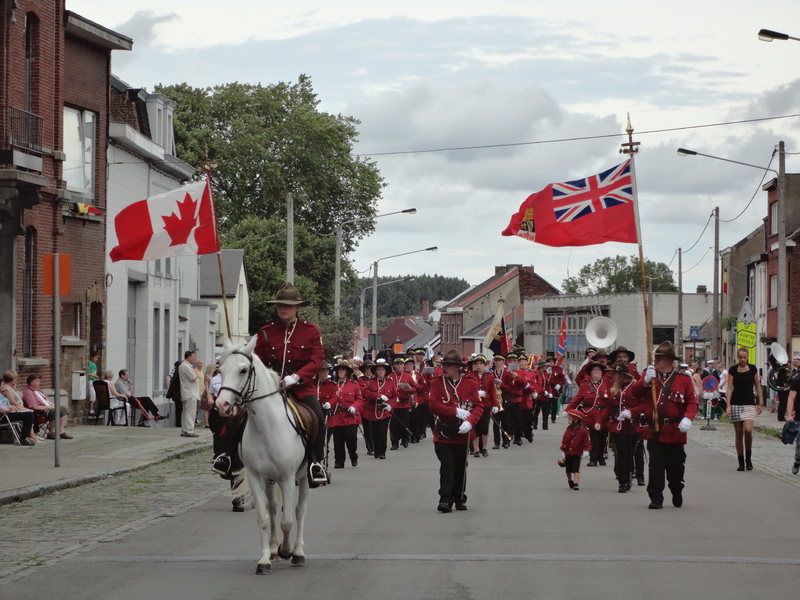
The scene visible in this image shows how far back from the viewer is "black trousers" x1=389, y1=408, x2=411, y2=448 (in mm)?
24688

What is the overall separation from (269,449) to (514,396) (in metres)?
16.1

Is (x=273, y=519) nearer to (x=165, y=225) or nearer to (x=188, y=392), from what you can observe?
(x=165, y=225)

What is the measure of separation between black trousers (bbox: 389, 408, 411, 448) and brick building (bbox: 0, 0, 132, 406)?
23.3 ft

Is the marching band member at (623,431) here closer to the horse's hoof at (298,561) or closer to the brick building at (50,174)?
the horse's hoof at (298,561)

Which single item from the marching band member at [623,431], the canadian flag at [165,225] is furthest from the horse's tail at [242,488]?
the canadian flag at [165,225]

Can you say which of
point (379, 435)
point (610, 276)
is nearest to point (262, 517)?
point (379, 435)

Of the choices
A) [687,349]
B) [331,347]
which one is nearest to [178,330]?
[331,347]

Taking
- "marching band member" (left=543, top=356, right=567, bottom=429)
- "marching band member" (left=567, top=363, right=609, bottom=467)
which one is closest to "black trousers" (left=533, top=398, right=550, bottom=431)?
"marching band member" (left=543, top=356, right=567, bottom=429)

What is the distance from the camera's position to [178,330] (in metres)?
40.8

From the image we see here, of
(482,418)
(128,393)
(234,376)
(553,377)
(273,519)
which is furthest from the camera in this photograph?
(553,377)

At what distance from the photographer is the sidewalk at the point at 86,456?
51.3ft

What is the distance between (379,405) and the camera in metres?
21.7

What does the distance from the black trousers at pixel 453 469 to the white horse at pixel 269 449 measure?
3442 millimetres

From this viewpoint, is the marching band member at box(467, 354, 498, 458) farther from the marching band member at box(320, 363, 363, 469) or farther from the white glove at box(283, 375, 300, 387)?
the white glove at box(283, 375, 300, 387)
